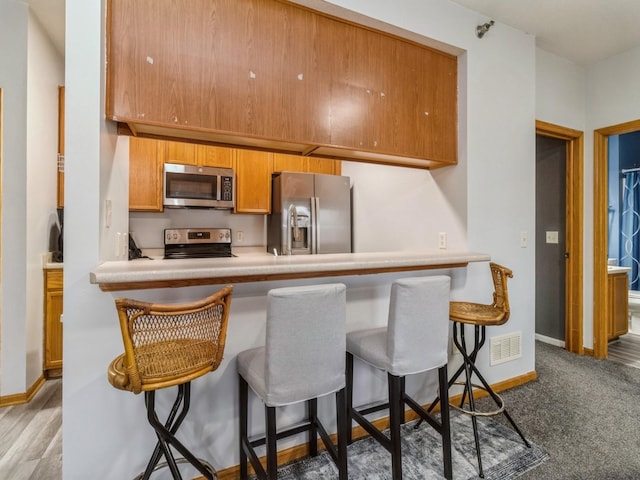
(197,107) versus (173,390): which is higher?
(197,107)

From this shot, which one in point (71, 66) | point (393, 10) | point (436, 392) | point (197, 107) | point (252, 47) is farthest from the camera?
point (436, 392)

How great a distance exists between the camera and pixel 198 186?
3.23m

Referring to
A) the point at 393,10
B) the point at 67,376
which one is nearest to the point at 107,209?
the point at 67,376

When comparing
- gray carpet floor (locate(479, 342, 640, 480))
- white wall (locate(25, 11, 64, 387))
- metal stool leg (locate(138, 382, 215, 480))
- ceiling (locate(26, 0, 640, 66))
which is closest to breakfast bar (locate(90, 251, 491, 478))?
metal stool leg (locate(138, 382, 215, 480))

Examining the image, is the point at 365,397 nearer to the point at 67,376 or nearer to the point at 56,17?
the point at 67,376

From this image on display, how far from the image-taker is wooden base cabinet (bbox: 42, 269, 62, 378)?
2.74 meters

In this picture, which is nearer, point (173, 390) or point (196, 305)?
point (196, 305)

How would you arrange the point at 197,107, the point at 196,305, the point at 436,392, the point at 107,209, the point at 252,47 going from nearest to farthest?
1. the point at 196,305
2. the point at 107,209
3. the point at 197,107
4. the point at 252,47
5. the point at 436,392

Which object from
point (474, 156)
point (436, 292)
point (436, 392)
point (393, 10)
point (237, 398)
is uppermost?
point (393, 10)

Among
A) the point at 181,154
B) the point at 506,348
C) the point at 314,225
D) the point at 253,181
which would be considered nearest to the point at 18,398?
the point at 181,154

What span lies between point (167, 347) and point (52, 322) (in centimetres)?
218

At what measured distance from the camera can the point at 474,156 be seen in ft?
7.80

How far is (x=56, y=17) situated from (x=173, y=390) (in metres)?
2.92

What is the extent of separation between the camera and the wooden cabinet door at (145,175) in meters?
3.14
